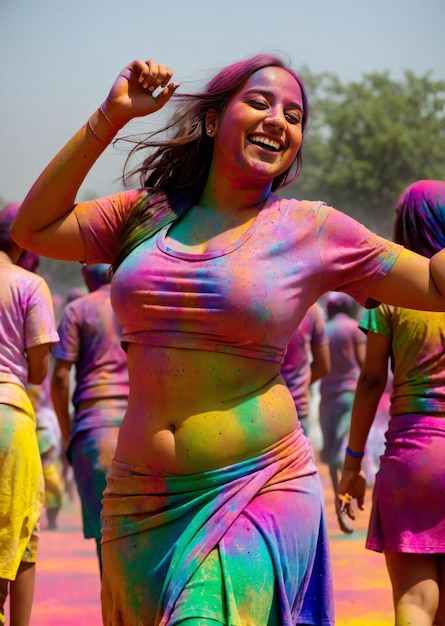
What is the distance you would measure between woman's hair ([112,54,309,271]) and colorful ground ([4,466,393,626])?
11.7 feet

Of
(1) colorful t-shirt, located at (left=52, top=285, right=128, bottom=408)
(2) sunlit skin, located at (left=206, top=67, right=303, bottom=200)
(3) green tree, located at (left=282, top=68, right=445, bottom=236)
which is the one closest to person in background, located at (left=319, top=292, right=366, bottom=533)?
(1) colorful t-shirt, located at (left=52, top=285, right=128, bottom=408)

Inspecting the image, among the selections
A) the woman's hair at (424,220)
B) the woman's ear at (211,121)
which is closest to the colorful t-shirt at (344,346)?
the woman's hair at (424,220)

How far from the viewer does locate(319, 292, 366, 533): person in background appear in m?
11.5

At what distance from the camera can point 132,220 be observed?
351 cm

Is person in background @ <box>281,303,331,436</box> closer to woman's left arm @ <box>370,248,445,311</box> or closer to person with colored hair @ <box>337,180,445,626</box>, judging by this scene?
Answer: person with colored hair @ <box>337,180,445,626</box>

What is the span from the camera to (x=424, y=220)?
499cm

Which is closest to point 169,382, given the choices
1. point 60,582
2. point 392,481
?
point 392,481

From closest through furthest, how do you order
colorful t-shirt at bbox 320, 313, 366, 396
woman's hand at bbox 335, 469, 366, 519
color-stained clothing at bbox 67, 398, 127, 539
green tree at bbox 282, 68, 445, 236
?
woman's hand at bbox 335, 469, 366, 519 < color-stained clothing at bbox 67, 398, 127, 539 < colorful t-shirt at bbox 320, 313, 366, 396 < green tree at bbox 282, 68, 445, 236

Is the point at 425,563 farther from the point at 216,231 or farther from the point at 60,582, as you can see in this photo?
the point at 60,582

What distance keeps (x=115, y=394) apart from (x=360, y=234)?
3.69 meters

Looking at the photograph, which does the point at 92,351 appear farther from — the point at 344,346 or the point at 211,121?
the point at 344,346


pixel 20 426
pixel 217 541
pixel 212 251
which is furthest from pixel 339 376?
pixel 217 541

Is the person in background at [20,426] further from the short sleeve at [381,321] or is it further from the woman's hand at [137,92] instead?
the woman's hand at [137,92]

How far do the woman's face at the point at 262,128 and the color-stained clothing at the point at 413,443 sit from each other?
1586 millimetres
